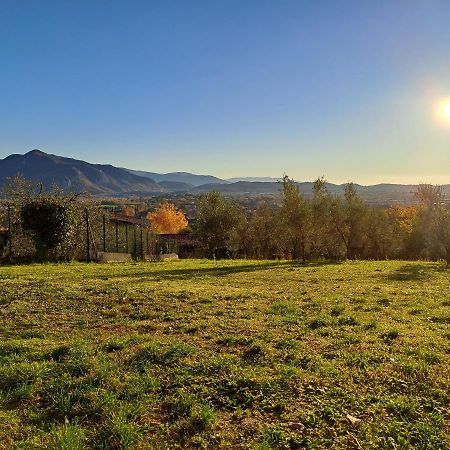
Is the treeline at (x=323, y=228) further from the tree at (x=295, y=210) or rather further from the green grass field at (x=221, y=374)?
the green grass field at (x=221, y=374)

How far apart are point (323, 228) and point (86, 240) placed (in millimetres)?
20866

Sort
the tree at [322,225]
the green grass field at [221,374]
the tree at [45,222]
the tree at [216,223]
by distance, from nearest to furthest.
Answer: the green grass field at [221,374]
the tree at [45,222]
the tree at [322,225]
the tree at [216,223]

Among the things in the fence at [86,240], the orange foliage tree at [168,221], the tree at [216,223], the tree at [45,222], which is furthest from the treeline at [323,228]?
the orange foliage tree at [168,221]

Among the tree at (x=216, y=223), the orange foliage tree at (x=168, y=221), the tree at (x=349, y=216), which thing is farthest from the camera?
the orange foliage tree at (x=168, y=221)

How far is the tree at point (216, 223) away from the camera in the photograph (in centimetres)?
4144

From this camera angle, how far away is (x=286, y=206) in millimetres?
27828

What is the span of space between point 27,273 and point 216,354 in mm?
11317

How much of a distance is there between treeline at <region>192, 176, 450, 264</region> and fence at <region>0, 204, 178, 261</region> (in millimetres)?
9203

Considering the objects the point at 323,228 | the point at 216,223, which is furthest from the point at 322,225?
the point at 216,223

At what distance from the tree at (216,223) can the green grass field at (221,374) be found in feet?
104

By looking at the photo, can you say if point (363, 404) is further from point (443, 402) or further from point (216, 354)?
point (216, 354)

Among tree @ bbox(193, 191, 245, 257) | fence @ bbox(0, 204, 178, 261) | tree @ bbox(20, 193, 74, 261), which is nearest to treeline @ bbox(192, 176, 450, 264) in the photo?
tree @ bbox(193, 191, 245, 257)

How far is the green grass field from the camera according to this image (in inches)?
160

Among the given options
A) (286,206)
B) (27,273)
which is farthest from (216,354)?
(286,206)
